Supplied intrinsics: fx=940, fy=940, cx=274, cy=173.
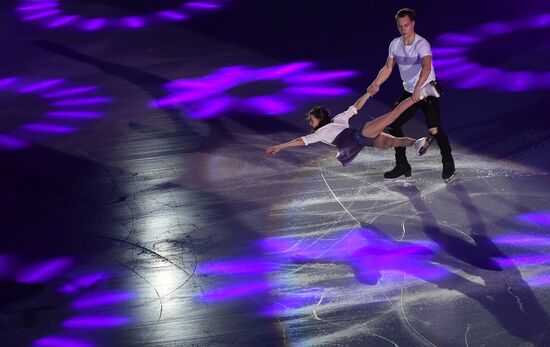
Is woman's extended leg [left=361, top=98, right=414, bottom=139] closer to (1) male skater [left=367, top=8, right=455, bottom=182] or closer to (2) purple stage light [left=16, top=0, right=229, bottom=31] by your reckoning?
(1) male skater [left=367, top=8, right=455, bottom=182]

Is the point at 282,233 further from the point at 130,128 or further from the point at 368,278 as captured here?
the point at 130,128

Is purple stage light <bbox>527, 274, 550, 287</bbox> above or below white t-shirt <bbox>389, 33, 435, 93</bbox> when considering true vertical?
below

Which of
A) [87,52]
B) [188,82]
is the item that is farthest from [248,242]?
[87,52]

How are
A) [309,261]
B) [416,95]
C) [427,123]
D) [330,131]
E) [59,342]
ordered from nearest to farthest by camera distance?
[59,342] → [309,261] → [416,95] → [330,131] → [427,123]

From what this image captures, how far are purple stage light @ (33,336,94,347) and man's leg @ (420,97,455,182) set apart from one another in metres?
3.49

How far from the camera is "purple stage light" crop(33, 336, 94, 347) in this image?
6.16 metres

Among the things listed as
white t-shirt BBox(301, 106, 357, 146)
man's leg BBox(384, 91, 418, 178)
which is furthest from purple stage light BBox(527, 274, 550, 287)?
white t-shirt BBox(301, 106, 357, 146)

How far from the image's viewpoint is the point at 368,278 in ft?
22.0

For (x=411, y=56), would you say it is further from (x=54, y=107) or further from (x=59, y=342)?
(x=54, y=107)

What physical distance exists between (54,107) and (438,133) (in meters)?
4.62

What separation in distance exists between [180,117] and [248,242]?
9.60 ft

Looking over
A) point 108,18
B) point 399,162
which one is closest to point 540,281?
point 399,162

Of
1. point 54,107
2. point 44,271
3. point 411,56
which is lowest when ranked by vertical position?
point 54,107

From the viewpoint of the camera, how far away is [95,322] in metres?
6.41
